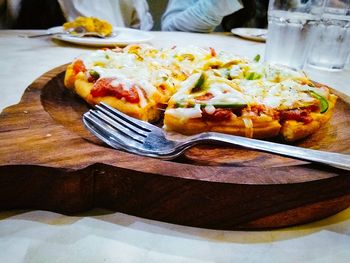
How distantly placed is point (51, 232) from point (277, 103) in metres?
0.55

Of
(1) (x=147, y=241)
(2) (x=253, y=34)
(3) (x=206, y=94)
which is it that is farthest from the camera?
(2) (x=253, y=34)

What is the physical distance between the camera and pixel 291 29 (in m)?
1.48

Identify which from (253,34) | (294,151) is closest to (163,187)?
(294,151)

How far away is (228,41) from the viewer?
2.17 metres

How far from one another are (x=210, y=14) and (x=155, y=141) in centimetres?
227

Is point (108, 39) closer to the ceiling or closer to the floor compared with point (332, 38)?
closer to the floor

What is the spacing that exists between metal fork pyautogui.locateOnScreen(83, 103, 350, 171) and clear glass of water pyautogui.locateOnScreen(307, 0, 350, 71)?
1205mm

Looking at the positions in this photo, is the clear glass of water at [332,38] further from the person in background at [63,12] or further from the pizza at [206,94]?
the person in background at [63,12]

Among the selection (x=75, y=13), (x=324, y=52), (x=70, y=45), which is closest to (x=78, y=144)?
(x=70, y=45)

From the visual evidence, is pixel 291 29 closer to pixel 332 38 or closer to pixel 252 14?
pixel 332 38

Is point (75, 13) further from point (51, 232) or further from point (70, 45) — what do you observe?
point (51, 232)

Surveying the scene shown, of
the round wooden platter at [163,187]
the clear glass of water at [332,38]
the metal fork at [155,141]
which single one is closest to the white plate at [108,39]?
the clear glass of water at [332,38]

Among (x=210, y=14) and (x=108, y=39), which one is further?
(x=210, y=14)

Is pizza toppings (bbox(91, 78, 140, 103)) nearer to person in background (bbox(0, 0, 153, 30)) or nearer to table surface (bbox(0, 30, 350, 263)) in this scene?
table surface (bbox(0, 30, 350, 263))
